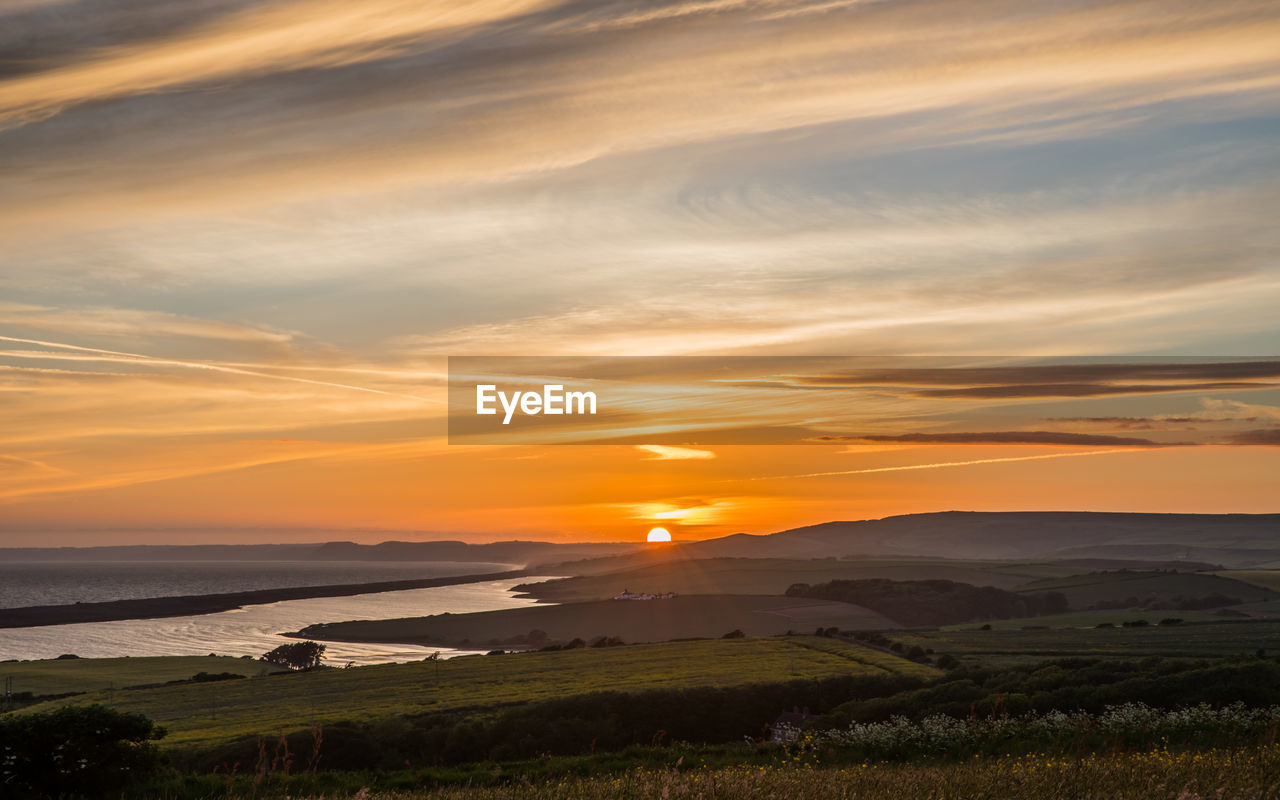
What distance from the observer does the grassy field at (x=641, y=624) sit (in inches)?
6580

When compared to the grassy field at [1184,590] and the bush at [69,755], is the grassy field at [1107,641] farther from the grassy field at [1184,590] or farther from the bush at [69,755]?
the bush at [69,755]

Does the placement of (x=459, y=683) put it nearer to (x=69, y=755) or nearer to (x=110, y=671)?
(x=110, y=671)

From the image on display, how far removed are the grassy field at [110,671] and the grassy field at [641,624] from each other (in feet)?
162

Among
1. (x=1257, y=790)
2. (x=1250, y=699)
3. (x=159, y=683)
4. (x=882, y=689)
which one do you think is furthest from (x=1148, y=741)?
(x=159, y=683)

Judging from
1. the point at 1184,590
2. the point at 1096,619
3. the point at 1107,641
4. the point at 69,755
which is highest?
the point at 69,755

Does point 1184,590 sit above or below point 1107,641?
below

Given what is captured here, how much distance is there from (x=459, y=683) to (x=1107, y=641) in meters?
73.2

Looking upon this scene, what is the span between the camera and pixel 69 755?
80.2 ft

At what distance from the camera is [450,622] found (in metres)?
200

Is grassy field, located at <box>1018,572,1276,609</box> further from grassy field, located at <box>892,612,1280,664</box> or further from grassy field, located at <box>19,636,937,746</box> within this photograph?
grassy field, located at <box>19,636,937,746</box>

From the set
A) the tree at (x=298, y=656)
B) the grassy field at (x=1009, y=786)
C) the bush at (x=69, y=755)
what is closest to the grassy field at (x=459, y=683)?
the tree at (x=298, y=656)

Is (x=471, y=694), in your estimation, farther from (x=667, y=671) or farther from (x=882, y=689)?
(x=882, y=689)

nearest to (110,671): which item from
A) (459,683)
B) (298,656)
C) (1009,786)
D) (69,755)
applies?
(298,656)

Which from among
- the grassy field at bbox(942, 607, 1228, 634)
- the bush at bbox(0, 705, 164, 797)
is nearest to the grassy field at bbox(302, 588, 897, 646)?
the grassy field at bbox(942, 607, 1228, 634)
